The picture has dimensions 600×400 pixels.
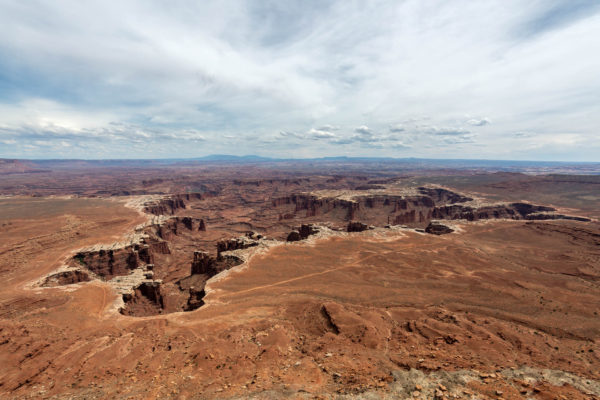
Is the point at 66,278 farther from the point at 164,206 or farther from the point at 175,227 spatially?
the point at 164,206

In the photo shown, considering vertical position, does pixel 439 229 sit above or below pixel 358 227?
above

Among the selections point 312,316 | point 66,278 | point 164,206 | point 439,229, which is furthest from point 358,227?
point 164,206

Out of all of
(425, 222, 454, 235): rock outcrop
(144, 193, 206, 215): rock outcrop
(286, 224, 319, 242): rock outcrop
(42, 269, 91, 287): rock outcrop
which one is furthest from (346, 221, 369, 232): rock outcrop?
(144, 193, 206, 215): rock outcrop

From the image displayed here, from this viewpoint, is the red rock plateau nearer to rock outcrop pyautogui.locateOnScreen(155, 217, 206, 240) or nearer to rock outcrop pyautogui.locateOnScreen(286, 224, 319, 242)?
rock outcrop pyautogui.locateOnScreen(286, 224, 319, 242)

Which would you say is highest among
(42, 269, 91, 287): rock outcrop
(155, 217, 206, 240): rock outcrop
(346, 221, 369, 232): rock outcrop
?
(346, 221, 369, 232): rock outcrop

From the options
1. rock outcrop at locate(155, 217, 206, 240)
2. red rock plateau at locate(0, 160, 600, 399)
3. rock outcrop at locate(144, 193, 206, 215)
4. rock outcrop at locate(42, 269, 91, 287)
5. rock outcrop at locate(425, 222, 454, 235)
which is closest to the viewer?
red rock plateau at locate(0, 160, 600, 399)

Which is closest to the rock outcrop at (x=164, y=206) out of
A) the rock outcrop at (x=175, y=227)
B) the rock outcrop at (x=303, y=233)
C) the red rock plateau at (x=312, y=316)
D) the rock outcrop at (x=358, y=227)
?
the rock outcrop at (x=175, y=227)

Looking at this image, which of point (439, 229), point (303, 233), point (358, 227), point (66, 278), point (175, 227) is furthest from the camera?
point (175, 227)

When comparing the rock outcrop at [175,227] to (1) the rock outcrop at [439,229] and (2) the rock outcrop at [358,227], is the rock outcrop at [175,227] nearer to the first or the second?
(2) the rock outcrop at [358,227]

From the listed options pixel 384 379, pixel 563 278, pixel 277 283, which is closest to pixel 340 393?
pixel 384 379

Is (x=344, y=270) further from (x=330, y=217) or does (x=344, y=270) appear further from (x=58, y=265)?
(x=330, y=217)

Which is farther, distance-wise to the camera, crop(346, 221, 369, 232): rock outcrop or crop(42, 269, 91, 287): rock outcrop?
crop(346, 221, 369, 232): rock outcrop
